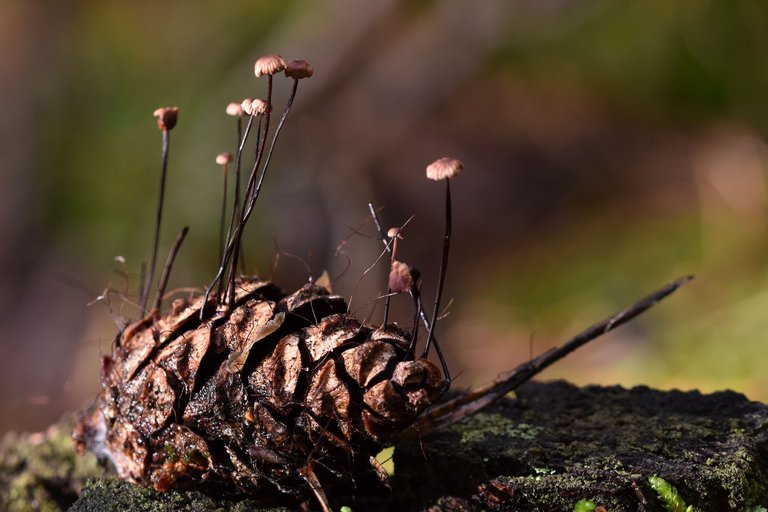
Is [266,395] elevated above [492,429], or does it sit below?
above

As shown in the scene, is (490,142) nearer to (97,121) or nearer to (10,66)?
(97,121)

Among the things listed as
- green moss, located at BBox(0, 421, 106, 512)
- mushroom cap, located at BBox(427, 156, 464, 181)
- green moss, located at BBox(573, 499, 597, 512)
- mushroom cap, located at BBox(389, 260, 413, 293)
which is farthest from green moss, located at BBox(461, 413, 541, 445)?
green moss, located at BBox(0, 421, 106, 512)

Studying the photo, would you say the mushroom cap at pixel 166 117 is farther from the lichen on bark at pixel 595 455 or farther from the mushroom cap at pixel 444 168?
the lichen on bark at pixel 595 455

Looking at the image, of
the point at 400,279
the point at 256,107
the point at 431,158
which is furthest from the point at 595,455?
the point at 431,158

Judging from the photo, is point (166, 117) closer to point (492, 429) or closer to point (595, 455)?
point (492, 429)

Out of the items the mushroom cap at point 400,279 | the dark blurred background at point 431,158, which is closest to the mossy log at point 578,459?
the mushroom cap at point 400,279

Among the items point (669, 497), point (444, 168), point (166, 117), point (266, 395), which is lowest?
point (669, 497)
